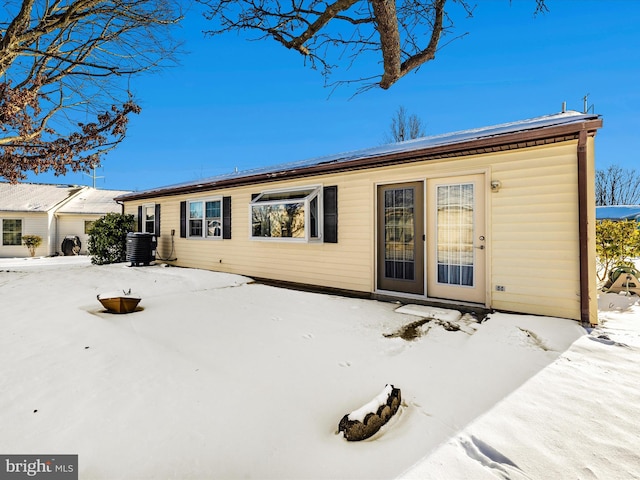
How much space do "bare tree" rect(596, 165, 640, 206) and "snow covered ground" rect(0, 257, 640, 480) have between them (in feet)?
81.4

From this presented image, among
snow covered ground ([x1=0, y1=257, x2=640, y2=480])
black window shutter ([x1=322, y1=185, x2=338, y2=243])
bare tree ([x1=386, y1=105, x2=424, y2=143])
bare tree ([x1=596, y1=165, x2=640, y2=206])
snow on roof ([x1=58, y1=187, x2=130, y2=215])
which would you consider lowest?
snow covered ground ([x1=0, y1=257, x2=640, y2=480])

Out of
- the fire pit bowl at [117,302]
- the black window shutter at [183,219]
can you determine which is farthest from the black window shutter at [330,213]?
the black window shutter at [183,219]

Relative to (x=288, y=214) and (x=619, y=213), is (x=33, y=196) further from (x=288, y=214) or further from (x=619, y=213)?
(x=619, y=213)

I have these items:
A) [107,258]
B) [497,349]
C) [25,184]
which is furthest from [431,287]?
[25,184]

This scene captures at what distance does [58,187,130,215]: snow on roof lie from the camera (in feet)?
56.9

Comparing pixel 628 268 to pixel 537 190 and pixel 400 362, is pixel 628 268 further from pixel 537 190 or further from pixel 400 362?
pixel 400 362

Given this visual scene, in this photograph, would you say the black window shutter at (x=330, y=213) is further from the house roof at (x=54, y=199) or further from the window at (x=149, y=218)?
the house roof at (x=54, y=199)

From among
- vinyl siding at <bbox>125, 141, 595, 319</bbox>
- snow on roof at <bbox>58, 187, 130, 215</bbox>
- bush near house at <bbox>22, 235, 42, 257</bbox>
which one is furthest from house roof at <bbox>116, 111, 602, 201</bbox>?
bush near house at <bbox>22, 235, 42, 257</bbox>

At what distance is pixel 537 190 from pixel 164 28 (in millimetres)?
6860

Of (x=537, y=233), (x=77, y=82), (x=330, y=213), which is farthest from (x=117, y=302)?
(x=77, y=82)

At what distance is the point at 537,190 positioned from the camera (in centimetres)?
427

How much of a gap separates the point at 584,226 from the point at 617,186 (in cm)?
2618

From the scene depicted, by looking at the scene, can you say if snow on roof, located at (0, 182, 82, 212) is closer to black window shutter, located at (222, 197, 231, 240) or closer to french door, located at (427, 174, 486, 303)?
black window shutter, located at (222, 197, 231, 240)

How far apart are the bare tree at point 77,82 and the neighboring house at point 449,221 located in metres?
3.06
